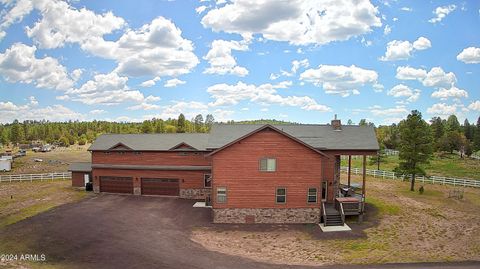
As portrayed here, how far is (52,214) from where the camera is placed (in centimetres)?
2877

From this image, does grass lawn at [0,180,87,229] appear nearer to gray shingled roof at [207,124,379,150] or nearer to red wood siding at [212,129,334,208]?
gray shingled roof at [207,124,379,150]

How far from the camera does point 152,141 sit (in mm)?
38219

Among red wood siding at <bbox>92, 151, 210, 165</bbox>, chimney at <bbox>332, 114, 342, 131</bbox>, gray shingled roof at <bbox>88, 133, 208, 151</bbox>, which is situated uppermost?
chimney at <bbox>332, 114, 342, 131</bbox>

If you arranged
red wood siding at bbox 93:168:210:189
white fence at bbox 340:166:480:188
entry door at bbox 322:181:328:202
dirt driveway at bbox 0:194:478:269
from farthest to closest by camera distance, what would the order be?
white fence at bbox 340:166:480:188
red wood siding at bbox 93:168:210:189
entry door at bbox 322:181:328:202
dirt driveway at bbox 0:194:478:269

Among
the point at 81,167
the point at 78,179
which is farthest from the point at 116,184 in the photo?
the point at 78,179

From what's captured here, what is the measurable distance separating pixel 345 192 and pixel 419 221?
6.50 metres

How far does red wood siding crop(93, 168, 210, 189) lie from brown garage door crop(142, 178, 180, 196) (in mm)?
470

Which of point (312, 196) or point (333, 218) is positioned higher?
point (312, 196)

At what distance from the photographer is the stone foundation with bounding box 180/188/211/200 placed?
3516 cm

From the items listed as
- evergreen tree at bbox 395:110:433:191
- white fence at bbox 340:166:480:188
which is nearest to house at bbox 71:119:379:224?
evergreen tree at bbox 395:110:433:191

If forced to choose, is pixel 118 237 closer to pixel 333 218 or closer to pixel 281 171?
pixel 281 171

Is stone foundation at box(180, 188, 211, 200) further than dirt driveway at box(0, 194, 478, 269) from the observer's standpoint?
Yes

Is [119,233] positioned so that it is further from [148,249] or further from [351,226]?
[351,226]

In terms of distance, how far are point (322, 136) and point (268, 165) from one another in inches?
270
